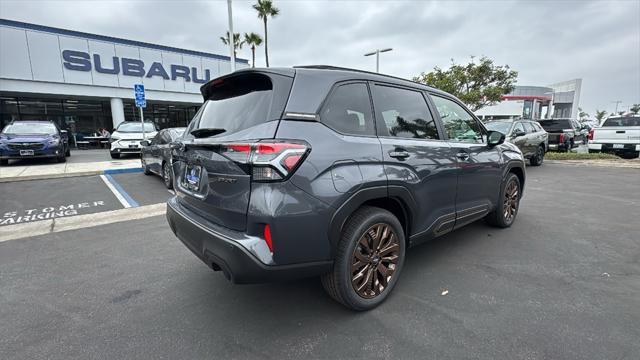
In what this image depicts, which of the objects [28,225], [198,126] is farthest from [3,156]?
[198,126]

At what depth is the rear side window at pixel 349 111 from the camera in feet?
7.52

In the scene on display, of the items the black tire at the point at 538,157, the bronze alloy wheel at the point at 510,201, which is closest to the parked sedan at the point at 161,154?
the bronze alloy wheel at the point at 510,201

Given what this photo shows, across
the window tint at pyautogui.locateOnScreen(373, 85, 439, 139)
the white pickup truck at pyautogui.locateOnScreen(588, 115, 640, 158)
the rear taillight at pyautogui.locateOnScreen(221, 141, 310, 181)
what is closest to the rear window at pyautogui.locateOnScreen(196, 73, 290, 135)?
the rear taillight at pyautogui.locateOnScreen(221, 141, 310, 181)

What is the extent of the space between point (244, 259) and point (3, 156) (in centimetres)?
1148

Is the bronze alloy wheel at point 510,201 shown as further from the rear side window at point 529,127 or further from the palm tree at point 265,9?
the palm tree at point 265,9

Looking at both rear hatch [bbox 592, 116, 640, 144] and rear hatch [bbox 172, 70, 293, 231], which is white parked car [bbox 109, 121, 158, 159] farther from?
rear hatch [bbox 592, 116, 640, 144]

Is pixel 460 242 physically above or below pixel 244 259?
below

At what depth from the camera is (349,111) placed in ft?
7.98

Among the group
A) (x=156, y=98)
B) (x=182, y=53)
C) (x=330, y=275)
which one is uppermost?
(x=182, y=53)

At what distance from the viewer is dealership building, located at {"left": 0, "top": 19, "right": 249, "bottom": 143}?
57.5 ft

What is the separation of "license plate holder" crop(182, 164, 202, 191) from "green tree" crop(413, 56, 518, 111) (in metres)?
20.6

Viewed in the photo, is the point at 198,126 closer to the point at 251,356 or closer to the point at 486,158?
the point at 251,356

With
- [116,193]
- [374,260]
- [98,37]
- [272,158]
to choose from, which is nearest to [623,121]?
[374,260]

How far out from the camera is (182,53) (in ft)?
74.2
